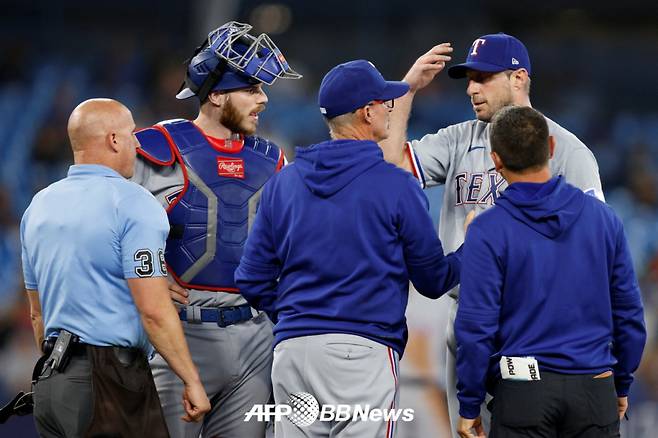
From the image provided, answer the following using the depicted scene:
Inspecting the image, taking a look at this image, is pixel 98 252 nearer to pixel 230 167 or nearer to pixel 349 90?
pixel 230 167

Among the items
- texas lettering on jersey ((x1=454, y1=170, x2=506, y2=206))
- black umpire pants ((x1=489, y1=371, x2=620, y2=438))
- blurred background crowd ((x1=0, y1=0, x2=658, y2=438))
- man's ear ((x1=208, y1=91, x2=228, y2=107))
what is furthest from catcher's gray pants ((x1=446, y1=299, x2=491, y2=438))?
blurred background crowd ((x1=0, y1=0, x2=658, y2=438))

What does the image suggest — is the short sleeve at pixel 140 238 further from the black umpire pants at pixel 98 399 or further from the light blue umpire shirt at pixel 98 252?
the black umpire pants at pixel 98 399

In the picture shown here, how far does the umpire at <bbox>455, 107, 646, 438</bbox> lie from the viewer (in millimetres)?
3254

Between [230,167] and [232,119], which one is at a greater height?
[232,119]

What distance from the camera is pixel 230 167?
4.11m

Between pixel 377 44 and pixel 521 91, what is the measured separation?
8206 mm

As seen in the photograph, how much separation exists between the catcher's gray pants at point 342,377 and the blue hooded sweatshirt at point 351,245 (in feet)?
0.14

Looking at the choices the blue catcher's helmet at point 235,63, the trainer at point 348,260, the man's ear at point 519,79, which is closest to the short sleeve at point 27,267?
the trainer at point 348,260

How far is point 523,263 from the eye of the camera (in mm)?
3258

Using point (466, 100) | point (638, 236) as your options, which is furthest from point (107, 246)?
point (466, 100)

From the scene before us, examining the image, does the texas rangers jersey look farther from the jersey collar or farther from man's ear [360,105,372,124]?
the jersey collar

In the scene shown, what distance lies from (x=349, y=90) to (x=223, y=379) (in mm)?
1324

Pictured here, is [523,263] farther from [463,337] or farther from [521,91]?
[521,91]

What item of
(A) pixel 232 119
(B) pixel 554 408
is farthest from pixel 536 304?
(A) pixel 232 119
